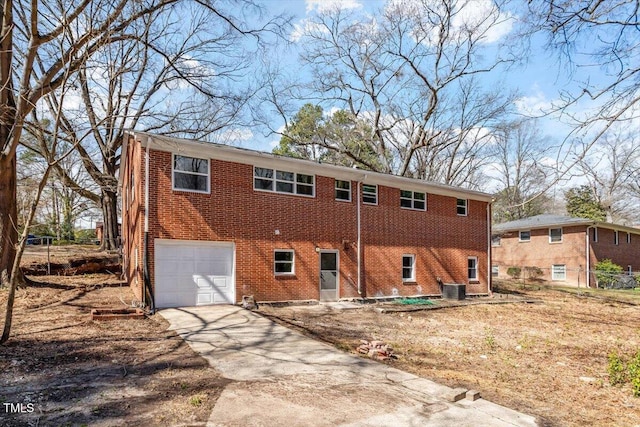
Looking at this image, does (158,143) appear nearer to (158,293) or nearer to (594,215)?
(158,293)

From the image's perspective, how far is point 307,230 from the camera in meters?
14.7

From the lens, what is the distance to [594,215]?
130 ft

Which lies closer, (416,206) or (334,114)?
(416,206)

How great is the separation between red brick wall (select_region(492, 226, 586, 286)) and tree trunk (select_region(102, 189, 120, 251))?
27.7 metres

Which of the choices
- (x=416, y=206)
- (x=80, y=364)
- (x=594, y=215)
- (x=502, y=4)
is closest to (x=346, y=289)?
(x=416, y=206)

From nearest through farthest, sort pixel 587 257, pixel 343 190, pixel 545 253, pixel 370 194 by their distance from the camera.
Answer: pixel 343 190, pixel 370 194, pixel 587 257, pixel 545 253

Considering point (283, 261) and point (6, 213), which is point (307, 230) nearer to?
point (283, 261)

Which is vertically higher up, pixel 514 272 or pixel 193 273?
pixel 193 273

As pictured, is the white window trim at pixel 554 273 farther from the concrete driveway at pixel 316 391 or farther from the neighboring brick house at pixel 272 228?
the concrete driveway at pixel 316 391

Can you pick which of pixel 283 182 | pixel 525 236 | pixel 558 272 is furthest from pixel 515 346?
pixel 525 236

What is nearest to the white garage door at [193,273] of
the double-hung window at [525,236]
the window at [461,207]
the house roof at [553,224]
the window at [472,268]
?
the window at [461,207]

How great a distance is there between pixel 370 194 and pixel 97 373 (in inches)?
481

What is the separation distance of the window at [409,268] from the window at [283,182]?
568 cm

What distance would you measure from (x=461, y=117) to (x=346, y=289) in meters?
21.2
